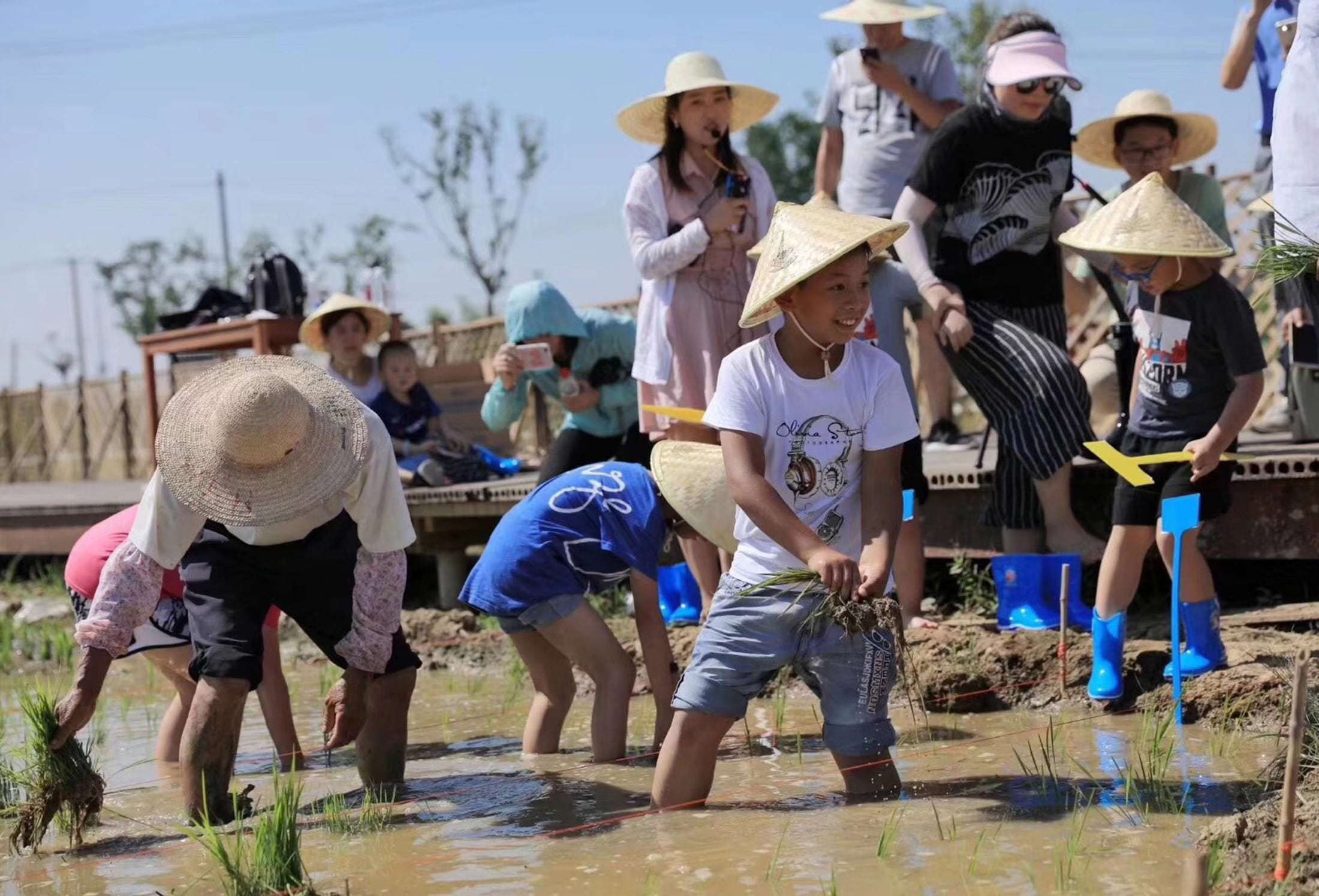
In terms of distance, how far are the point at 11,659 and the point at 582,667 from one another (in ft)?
16.1

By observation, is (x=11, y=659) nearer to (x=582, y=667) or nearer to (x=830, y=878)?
(x=582, y=667)

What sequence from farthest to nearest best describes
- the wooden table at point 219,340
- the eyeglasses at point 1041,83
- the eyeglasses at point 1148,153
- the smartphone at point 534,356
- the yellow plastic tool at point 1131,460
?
the wooden table at point 219,340 → the smartphone at point 534,356 → the eyeglasses at point 1148,153 → the eyeglasses at point 1041,83 → the yellow plastic tool at point 1131,460

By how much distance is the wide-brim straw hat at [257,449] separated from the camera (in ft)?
13.8

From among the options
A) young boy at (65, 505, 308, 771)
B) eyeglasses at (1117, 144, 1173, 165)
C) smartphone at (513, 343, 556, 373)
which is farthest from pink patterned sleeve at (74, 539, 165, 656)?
eyeglasses at (1117, 144, 1173, 165)

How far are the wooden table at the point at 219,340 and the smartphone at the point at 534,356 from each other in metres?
3.91

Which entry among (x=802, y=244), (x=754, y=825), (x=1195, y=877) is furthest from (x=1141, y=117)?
(x=1195, y=877)

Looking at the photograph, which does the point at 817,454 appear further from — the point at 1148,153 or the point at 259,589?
the point at 1148,153

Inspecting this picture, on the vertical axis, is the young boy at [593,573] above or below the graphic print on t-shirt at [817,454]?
below

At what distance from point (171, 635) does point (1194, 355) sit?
11.1ft

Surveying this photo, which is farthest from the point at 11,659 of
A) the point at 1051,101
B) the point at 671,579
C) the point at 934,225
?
the point at 1051,101

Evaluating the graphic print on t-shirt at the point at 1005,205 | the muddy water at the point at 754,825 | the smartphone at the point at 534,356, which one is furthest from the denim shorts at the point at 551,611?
the graphic print on t-shirt at the point at 1005,205

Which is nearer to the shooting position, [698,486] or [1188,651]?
[698,486]

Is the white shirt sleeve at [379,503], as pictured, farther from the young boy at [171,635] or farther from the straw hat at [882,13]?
the straw hat at [882,13]

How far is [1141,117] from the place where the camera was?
20.9 feet
